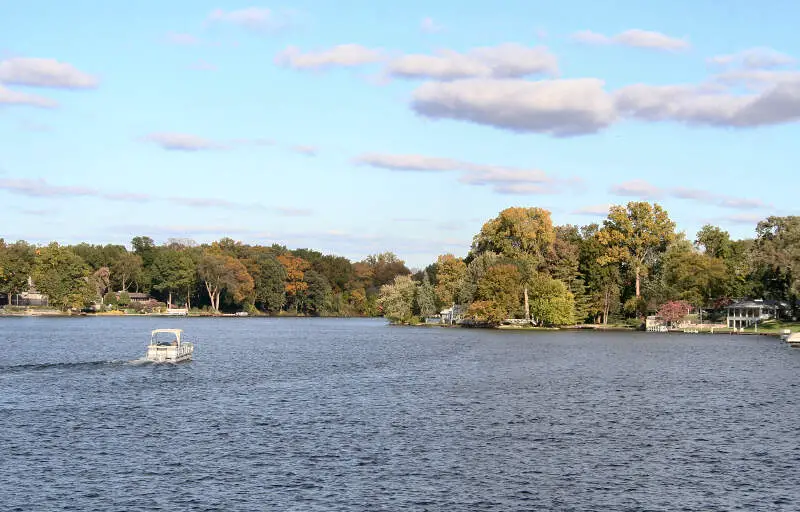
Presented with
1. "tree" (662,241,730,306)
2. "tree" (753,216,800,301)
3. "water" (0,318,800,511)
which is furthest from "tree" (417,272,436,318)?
"water" (0,318,800,511)

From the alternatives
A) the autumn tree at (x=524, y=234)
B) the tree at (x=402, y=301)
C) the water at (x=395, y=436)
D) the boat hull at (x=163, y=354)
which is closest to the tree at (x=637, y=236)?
the autumn tree at (x=524, y=234)

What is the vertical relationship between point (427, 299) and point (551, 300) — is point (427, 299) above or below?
below

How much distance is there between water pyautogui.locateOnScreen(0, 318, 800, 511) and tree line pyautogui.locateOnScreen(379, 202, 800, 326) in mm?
70812

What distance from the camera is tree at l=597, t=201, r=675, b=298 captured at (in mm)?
163000

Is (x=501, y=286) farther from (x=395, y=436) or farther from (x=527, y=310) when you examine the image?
(x=395, y=436)

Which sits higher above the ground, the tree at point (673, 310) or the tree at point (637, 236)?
the tree at point (637, 236)

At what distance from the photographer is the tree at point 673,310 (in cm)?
15475

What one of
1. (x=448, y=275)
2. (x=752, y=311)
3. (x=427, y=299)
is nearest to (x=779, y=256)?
(x=752, y=311)

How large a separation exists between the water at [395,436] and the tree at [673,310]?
239 feet

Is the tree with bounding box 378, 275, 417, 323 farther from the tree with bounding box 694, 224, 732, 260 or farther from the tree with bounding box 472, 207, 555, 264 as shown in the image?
the tree with bounding box 694, 224, 732, 260

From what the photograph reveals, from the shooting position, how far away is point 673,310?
15475 cm

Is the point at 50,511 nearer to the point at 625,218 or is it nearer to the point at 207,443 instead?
the point at 207,443

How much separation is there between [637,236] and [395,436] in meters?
131

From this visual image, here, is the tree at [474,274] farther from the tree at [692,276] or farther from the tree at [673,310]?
the tree at [692,276]
